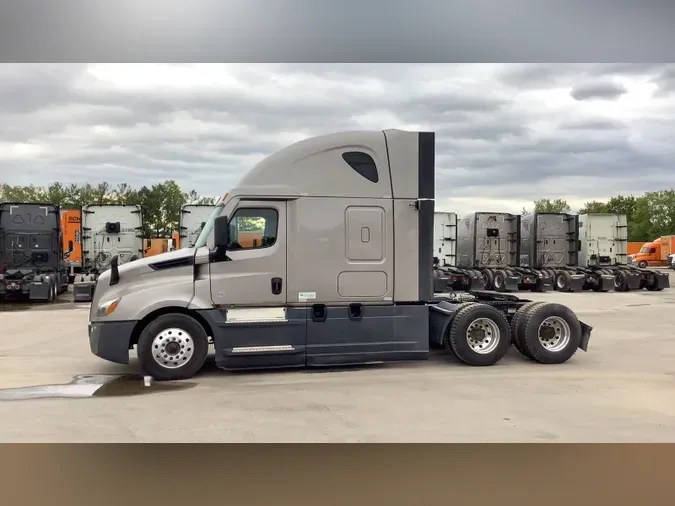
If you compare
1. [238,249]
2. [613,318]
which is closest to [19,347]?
[238,249]

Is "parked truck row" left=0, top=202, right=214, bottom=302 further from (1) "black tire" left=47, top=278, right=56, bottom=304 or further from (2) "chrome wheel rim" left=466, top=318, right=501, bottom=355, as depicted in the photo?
(2) "chrome wheel rim" left=466, top=318, right=501, bottom=355

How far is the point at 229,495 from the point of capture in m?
3.79

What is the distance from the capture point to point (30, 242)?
63.7 feet

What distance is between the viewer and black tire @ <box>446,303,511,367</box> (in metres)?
8.22

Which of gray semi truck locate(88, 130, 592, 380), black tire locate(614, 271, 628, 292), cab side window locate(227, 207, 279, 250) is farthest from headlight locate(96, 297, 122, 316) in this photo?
black tire locate(614, 271, 628, 292)

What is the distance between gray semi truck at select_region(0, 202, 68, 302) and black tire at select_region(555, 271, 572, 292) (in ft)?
65.8

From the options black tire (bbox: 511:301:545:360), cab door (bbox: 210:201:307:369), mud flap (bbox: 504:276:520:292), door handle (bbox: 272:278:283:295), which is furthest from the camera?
mud flap (bbox: 504:276:520:292)

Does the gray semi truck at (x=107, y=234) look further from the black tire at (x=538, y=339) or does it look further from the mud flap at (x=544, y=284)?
the mud flap at (x=544, y=284)

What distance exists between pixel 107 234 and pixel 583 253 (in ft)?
67.6

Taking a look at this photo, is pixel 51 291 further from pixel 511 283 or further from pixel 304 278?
pixel 511 283

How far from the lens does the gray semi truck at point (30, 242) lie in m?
19.1

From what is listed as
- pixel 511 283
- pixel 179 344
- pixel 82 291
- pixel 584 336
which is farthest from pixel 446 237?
pixel 179 344

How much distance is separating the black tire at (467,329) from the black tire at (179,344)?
3715mm

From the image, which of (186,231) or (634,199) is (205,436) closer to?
(186,231)
